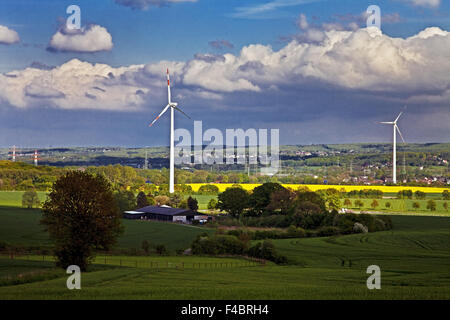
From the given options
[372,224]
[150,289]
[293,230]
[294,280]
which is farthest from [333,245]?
[150,289]

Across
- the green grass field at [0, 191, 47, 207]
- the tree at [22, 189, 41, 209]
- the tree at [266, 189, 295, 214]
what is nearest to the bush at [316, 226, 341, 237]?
the tree at [266, 189, 295, 214]

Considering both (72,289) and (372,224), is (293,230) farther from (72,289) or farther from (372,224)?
(72,289)

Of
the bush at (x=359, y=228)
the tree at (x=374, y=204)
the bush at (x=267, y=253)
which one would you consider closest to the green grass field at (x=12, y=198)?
the bush at (x=359, y=228)

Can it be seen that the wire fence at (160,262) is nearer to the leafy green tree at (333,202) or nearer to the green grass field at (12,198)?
the leafy green tree at (333,202)

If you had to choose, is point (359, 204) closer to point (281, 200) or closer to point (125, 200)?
point (281, 200)

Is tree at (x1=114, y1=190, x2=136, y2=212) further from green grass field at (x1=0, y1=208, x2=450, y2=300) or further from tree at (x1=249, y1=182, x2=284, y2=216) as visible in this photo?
tree at (x1=249, y1=182, x2=284, y2=216)

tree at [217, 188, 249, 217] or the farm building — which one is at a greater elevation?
tree at [217, 188, 249, 217]

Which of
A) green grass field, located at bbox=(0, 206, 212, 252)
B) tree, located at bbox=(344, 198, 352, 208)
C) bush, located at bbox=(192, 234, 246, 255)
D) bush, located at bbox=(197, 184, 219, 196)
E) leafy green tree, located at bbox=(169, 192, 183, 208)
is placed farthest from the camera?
bush, located at bbox=(197, 184, 219, 196)
